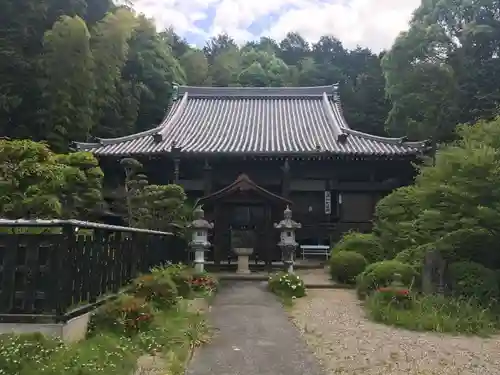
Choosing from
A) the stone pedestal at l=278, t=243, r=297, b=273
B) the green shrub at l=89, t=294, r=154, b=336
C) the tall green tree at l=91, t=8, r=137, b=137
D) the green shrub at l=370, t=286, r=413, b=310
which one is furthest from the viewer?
the tall green tree at l=91, t=8, r=137, b=137

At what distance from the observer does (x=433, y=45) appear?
25.6 metres

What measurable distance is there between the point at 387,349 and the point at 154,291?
3649 millimetres

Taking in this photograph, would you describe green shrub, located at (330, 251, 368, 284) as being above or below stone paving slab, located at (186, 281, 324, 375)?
above

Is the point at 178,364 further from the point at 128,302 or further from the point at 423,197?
the point at 423,197

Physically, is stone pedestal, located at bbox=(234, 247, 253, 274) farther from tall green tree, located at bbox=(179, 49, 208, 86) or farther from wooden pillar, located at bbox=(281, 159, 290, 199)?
tall green tree, located at bbox=(179, 49, 208, 86)

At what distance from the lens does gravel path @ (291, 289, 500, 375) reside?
5.57 metres

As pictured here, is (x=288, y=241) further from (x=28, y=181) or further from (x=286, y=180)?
(x=28, y=181)

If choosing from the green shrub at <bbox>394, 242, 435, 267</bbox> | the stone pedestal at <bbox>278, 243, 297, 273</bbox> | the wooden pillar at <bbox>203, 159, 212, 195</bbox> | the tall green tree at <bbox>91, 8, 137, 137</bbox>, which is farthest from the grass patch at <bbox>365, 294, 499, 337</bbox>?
the tall green tree at <bbox>91, 8, 137, 137</bbox>

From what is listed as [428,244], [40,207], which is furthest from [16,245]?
[428,244]

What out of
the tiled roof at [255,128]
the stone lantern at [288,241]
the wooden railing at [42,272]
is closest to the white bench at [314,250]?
the tiled roof at [255,128]

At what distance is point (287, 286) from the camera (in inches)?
450

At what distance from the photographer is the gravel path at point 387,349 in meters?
5.57

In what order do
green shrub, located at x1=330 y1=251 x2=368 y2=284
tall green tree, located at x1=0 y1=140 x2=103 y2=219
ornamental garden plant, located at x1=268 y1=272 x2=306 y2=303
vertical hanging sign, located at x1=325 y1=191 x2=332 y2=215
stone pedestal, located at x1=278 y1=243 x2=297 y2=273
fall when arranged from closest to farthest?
tall green tree, located at x1=0 y1=140 x2=103 y2=219 < ornamental garden plant, located at x1=268 y1=272 x2=306 y2=303 < green shrub, located at x1=330 y1=251 x2=368 y2=284 < stone pedestal, located at x1=278 y1=243 x2=297 y2=273 < vertical hanging sign, located at x1=325 y1=191 x2=332 y2=215

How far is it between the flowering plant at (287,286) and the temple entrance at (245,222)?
374 cm
